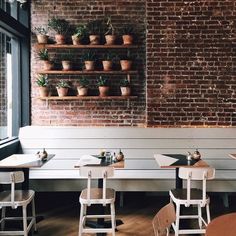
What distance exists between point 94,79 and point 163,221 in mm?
3914

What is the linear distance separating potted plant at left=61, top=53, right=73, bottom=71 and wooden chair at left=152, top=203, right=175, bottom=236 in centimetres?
383

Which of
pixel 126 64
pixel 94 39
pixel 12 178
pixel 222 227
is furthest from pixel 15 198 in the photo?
pixel 94 39

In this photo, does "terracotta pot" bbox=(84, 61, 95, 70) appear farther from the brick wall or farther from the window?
the window

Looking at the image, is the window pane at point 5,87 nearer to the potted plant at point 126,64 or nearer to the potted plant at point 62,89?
the potted plant at point 62,89

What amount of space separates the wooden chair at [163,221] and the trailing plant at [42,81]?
154 inches

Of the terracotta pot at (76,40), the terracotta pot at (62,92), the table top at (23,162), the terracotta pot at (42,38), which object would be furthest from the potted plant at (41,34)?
the table top at (23,162)

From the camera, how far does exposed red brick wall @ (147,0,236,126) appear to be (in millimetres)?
5480

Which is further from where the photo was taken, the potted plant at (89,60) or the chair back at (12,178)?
the potted plant at (89,60)

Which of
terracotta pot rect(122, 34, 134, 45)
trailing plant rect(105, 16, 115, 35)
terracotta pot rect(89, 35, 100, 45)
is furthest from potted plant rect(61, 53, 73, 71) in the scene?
terracotta pot rect(122, 34, 134, 45)

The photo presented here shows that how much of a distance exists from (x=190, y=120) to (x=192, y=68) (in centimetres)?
80

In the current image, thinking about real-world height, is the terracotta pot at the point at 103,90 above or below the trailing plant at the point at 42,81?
below

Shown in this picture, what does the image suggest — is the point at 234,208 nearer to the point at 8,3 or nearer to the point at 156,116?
the point at 156,116

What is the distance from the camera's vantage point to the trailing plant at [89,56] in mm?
5694

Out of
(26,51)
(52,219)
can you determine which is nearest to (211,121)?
(52,219)
